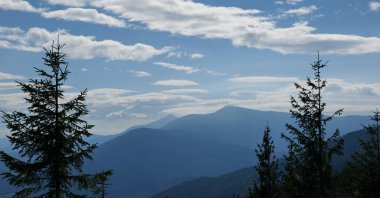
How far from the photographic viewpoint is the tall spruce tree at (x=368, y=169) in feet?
79.2

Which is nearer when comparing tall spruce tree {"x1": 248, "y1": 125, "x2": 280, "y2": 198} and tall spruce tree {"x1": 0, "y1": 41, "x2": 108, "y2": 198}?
tall spruce tree {"x1": 0, "y1": 41, "x2": 108, "y2": 198}

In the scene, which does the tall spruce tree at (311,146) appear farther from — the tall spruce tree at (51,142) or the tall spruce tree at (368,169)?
the tall spruce tree at (51,142)

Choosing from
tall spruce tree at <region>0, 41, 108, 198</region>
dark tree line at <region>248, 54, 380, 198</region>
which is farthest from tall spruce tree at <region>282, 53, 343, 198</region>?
tall spruce tree at <region>0, 41, 108, 198</region>

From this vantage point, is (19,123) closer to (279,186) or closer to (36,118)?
(36,118)

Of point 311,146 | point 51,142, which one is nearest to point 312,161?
point 311,146

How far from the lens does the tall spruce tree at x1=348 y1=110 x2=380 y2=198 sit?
2412cm

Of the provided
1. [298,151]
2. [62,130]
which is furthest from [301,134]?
[62,130]

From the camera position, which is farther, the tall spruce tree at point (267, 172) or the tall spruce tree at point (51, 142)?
the tall spruce tree at point (267, 172)

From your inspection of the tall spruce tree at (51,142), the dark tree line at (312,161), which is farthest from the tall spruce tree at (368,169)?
the tall spruce tree at (51,142)

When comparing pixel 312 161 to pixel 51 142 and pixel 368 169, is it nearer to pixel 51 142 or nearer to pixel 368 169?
pixel 368 169

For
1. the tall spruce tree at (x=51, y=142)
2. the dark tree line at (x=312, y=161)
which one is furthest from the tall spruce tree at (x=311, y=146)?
the tall spruce tree at (x=51, y=142)

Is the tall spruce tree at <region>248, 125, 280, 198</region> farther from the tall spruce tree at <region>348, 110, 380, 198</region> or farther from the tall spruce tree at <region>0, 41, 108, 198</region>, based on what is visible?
the tall spruce tree at <region>0, 41, 108, 198</region>

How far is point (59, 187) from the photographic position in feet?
63.8

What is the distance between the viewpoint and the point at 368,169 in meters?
27.7
